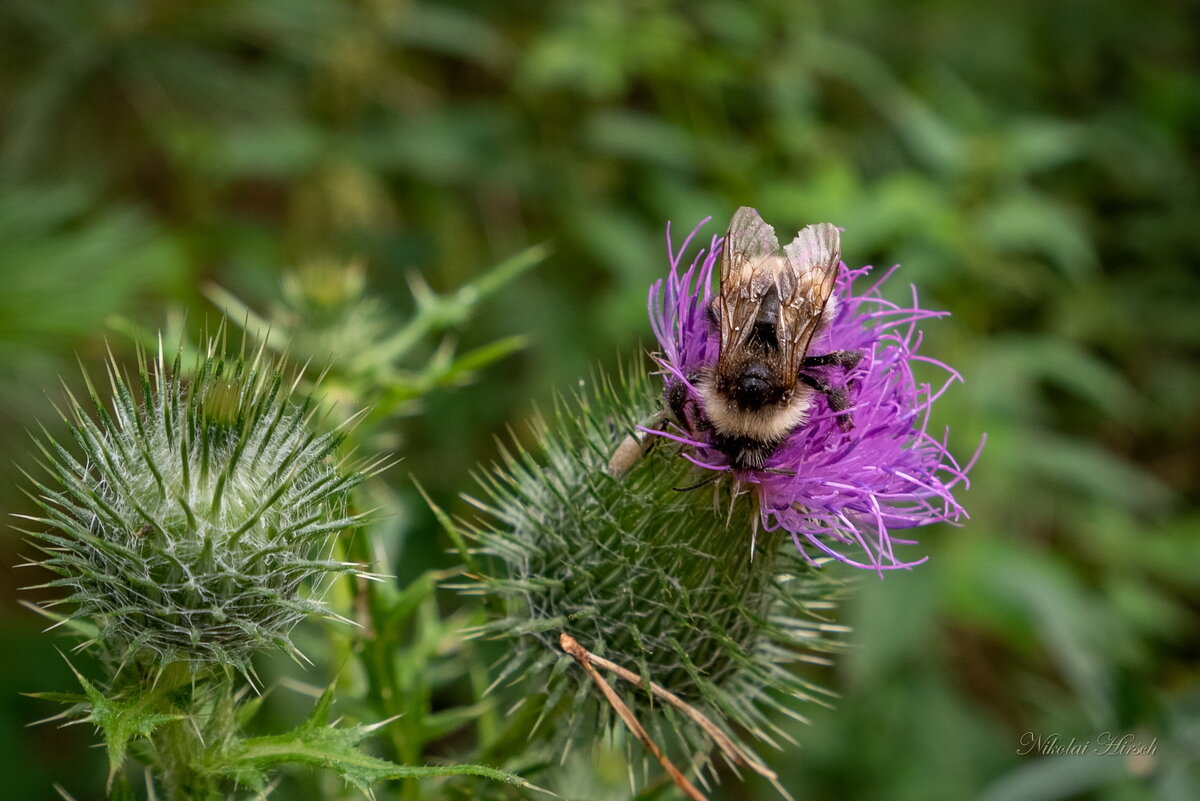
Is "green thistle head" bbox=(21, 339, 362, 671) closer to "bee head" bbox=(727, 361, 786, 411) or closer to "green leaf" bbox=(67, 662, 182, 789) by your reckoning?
"green leaf" bbox=(67, 662, 182, 789)

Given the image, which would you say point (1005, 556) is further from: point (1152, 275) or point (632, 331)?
point (1152, 275)

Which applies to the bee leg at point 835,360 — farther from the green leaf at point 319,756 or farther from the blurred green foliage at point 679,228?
the blurred green foliage at point 679,228

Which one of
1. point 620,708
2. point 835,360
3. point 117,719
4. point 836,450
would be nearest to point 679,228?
point 835,360

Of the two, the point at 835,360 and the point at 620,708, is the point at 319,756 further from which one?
the point at 835,360

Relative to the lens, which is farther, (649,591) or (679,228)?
(679,228)

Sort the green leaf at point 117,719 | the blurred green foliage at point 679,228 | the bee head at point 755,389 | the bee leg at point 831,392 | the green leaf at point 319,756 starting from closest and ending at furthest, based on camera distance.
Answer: the green leaf at point 117,719
the green leaf at point 319,756
the bee head at point 755,389
the bee leg at point 831,392
the blurred green foliage at point 679,228

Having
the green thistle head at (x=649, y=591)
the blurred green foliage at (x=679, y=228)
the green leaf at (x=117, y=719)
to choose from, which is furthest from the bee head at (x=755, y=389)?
the blurred green foliage at (x=679, y=228)
